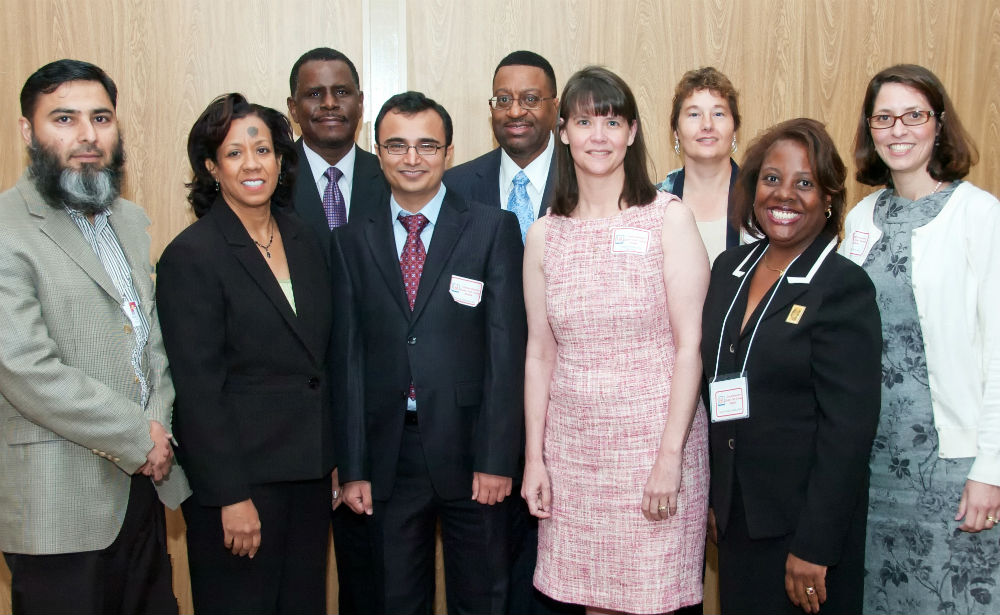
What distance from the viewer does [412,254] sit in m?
2.72

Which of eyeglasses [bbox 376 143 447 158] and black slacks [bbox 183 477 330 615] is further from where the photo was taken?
eyeglasses [bbox 376 143 447 158]

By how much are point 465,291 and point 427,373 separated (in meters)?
0.28

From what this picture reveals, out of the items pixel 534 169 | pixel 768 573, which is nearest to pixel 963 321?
pixel 768 573

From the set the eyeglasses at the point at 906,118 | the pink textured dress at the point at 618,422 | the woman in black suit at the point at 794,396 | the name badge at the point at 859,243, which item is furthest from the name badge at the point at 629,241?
the eyeglasses at the point at 906,118

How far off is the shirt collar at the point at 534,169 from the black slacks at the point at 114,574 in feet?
6.03

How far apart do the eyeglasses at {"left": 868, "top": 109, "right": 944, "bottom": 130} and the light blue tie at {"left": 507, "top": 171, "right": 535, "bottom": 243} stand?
133 centimetres

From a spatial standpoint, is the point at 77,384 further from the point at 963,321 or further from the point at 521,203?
the point at 963,321

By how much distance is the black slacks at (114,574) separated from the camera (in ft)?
7.48

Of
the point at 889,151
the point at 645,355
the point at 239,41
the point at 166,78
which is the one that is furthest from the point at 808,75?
the point at 166,78

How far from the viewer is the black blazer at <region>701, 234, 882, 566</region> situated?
2186mm

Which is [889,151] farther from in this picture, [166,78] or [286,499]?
[166,78]

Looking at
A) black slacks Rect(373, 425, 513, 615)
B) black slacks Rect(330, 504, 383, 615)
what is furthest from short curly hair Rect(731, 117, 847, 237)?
black slacks Rect(330, 504, 383, 615)

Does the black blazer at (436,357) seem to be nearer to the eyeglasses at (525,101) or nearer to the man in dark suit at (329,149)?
the man in dark suit at (329,149)

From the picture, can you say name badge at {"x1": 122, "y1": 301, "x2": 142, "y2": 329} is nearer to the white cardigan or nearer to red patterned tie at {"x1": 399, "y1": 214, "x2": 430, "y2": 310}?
red patterned tie at {"x1": 399, "y1": 214, "x2": 430, "y2": 310}
